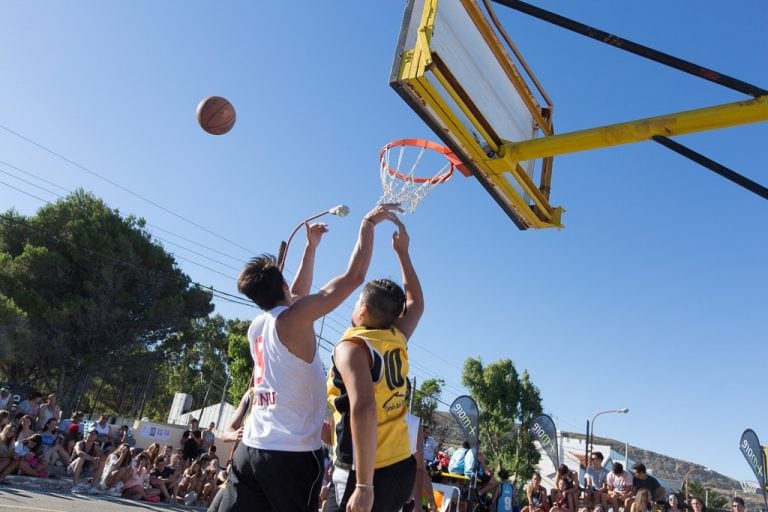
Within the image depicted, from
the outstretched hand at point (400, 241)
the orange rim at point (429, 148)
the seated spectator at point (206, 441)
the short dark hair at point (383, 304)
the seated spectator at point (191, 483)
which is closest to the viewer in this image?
the short dark hair at point (383, 304)

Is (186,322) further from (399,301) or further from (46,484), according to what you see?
(399,301)

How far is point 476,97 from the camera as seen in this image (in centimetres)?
439

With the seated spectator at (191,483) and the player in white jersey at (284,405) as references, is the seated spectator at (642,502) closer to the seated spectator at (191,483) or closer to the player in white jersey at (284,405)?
the seated spectator at (191,483)

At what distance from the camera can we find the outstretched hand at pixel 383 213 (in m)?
3.13

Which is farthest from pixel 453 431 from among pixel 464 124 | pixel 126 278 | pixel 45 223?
pixel 464 124

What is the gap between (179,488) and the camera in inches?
477

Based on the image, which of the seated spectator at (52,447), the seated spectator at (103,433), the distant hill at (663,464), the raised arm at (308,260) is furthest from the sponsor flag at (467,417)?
the distant hill at (663,464)

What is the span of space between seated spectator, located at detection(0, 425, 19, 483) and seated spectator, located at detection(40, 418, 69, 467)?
99 cm

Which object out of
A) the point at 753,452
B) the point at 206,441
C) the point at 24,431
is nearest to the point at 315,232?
the point at 24,431

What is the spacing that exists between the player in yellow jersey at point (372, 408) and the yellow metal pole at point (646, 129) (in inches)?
81.6

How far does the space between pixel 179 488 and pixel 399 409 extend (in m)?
11.1

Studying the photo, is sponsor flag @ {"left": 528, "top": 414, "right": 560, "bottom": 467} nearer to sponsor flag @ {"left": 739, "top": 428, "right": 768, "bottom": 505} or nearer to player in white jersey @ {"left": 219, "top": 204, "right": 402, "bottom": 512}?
sponsor flag @ {"left": 739, "top": 428, "right": 768, "bottom": 505}

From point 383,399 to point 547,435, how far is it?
14.6 m

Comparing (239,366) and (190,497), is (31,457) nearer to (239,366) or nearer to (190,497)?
(190,497)
